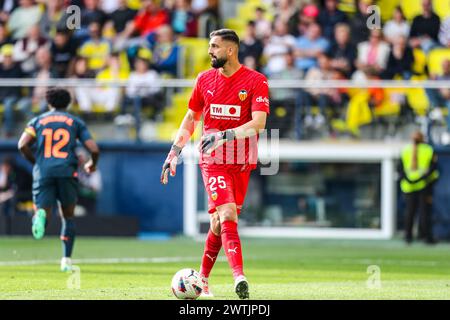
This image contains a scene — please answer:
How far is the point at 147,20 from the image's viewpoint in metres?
24.8

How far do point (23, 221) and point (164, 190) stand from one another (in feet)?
8.79

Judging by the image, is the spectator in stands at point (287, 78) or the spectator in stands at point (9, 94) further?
the spectator in stands at point (9, 94)

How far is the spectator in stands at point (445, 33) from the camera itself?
911 inches

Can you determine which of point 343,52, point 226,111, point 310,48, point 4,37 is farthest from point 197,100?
point 4,37

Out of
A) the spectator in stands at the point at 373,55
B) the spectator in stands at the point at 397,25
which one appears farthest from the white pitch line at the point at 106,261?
the spectator in stands at the point at 397,25

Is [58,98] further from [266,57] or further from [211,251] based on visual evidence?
[266,57]

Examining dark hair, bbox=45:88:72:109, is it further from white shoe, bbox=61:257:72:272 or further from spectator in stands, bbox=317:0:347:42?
spectator in stands, bbox=317:0:347:42

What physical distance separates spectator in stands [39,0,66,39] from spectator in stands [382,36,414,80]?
22.1ft

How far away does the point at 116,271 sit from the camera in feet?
46.0

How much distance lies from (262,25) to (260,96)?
45.3 ft

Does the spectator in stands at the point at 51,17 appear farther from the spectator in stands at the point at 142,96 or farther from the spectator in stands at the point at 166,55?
the spectator in stands at the point at 142,96

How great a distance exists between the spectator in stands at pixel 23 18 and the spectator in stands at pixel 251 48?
4.64 meters
